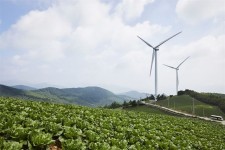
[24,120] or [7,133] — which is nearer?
[7,133]

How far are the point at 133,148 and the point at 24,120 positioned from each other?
6.21 meters

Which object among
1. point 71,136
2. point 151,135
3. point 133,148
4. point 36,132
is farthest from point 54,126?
point 151,135

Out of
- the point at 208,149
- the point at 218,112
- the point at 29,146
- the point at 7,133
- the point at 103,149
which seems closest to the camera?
the point at 29,146

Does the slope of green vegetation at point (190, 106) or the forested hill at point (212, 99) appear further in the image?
the forested hill at point (212, 99)

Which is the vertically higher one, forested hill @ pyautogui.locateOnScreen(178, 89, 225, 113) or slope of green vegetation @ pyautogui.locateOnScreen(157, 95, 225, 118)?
forested hill @ pyautogui.locateOnScreen(178, 89, 225, 113)

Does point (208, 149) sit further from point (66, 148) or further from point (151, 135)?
point (66, 148)

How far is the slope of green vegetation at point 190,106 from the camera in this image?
105688 millimetres

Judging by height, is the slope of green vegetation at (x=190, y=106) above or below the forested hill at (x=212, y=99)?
below

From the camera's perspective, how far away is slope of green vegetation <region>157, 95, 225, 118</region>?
106 m

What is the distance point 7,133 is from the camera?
1232cm

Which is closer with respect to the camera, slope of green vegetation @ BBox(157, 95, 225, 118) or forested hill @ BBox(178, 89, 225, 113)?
slope of green vegetation @ BBox(157, 95, 225, 118)

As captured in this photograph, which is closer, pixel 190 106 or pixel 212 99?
pixel 190 106

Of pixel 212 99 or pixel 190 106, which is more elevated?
pixel 212 99

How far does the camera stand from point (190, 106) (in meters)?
117
